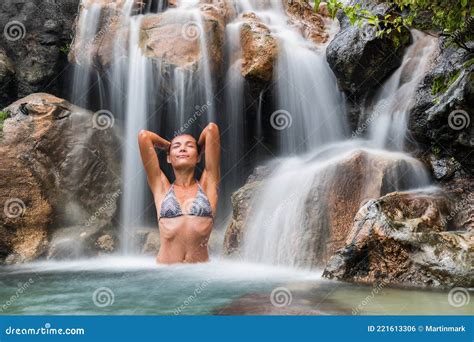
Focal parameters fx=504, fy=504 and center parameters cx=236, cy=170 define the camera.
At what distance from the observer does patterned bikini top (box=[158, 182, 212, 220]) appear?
7.38m

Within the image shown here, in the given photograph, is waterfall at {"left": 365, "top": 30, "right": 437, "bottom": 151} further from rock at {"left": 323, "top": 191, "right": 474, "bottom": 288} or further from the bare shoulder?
the bare shoulder

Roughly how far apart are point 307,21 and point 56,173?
7171 millimetres

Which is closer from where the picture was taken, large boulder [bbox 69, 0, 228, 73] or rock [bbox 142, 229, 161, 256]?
rock [bbox 142, 229, 161, 256]

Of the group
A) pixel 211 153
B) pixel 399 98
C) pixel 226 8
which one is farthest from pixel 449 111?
pixel 226 8

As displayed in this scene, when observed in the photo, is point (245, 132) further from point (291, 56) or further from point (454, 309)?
point (454, 309)

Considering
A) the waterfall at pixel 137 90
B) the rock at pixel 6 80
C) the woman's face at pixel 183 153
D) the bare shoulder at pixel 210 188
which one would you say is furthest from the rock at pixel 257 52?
the rock at pixel 6 80

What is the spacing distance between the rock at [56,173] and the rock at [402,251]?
563 cm

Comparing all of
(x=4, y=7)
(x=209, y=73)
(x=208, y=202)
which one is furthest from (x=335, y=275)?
(x=4, y=7)

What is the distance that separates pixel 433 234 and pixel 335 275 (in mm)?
1180

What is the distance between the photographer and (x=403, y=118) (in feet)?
29.1

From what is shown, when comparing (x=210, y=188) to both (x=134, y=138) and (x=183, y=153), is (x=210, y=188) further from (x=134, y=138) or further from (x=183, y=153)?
(x=134, y=138)

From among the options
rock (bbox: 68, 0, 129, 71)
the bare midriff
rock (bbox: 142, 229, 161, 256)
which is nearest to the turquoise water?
the bare midriff

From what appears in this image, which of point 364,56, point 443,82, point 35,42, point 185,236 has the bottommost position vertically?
point 185,236

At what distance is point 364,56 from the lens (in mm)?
9617
